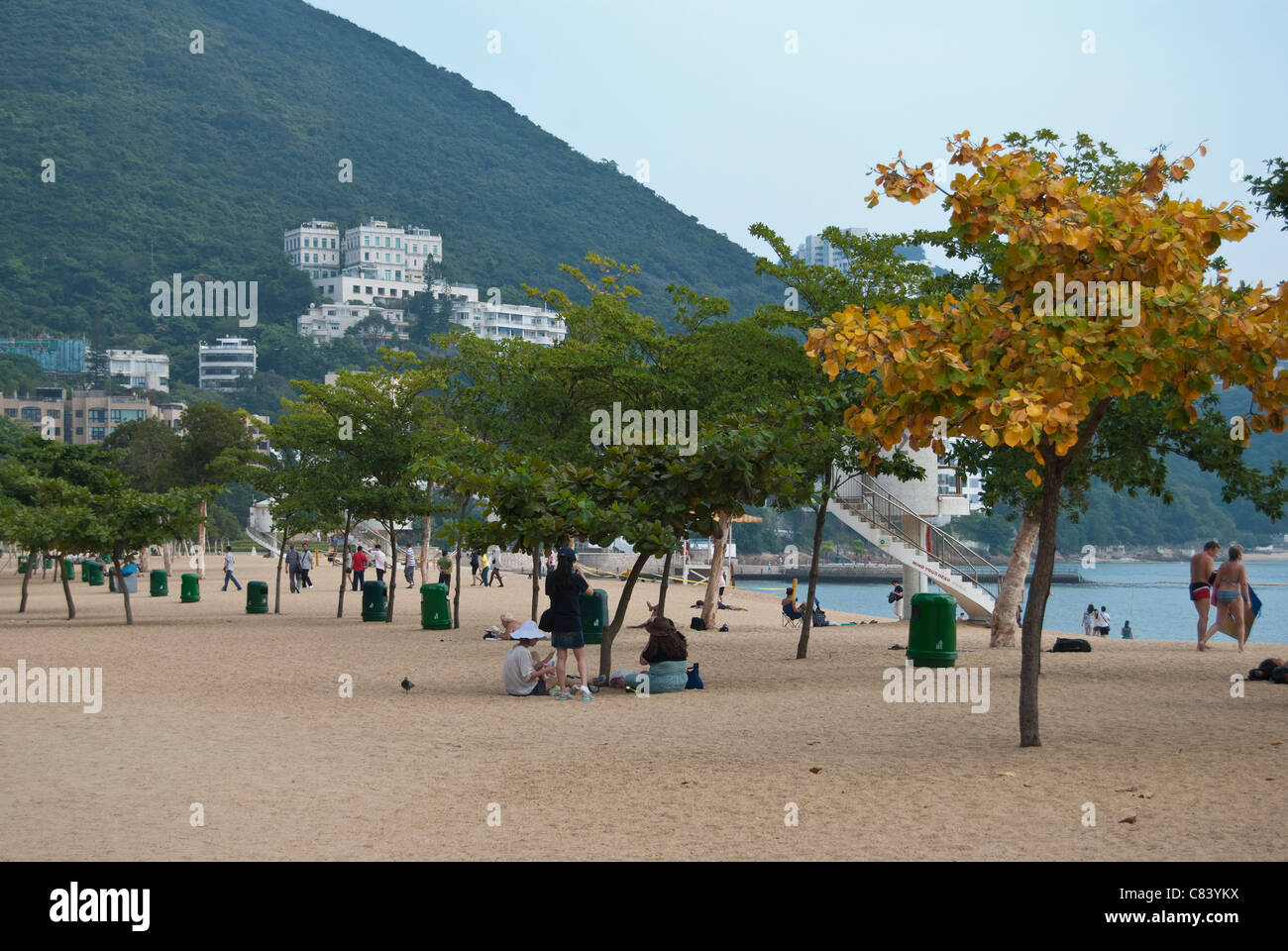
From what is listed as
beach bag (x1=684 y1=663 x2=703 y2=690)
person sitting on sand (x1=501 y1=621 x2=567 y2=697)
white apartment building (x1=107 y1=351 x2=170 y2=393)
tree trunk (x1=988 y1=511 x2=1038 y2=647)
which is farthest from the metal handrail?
white apartment building (x1=107 y1=351 x2=170 y2=393)

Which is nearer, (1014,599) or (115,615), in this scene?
(1014,599)

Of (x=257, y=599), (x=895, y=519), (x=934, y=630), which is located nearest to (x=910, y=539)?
(x=895, y=519)

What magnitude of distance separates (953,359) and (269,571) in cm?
6180

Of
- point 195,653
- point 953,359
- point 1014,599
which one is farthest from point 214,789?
point 1014,599

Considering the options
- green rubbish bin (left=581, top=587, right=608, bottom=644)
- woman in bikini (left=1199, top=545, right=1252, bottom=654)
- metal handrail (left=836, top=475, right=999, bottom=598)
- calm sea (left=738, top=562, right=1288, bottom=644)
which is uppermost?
metal handrail (left=836, top=475, right=999, bottom=598)

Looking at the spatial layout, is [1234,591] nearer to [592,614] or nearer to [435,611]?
[592,614]

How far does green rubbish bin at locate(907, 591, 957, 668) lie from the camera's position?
19156 mm

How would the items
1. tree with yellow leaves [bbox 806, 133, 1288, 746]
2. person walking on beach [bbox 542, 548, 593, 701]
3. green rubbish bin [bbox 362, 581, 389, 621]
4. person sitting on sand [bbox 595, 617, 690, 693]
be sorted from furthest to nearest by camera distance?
green rubbish bin [bbox 362, 581, 389, 621]
person sitting on sand [bbox 595, 617, 690, 693]
person walking on beach [bbox 542, 548, 593, 701]
tree with yellow leaves [bbox 806, 133, 1288, 746]

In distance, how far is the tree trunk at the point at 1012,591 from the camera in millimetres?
23922

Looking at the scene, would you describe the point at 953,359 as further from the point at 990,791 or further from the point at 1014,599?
the point at 1014,599

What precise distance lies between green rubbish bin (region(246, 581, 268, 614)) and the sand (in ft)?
52.6

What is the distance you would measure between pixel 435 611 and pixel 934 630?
13.7 metres

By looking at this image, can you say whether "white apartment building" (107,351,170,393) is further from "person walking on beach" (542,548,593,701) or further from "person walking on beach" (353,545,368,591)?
"person walking on beach" (542,548,593,701)

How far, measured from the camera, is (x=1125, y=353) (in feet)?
34.3
